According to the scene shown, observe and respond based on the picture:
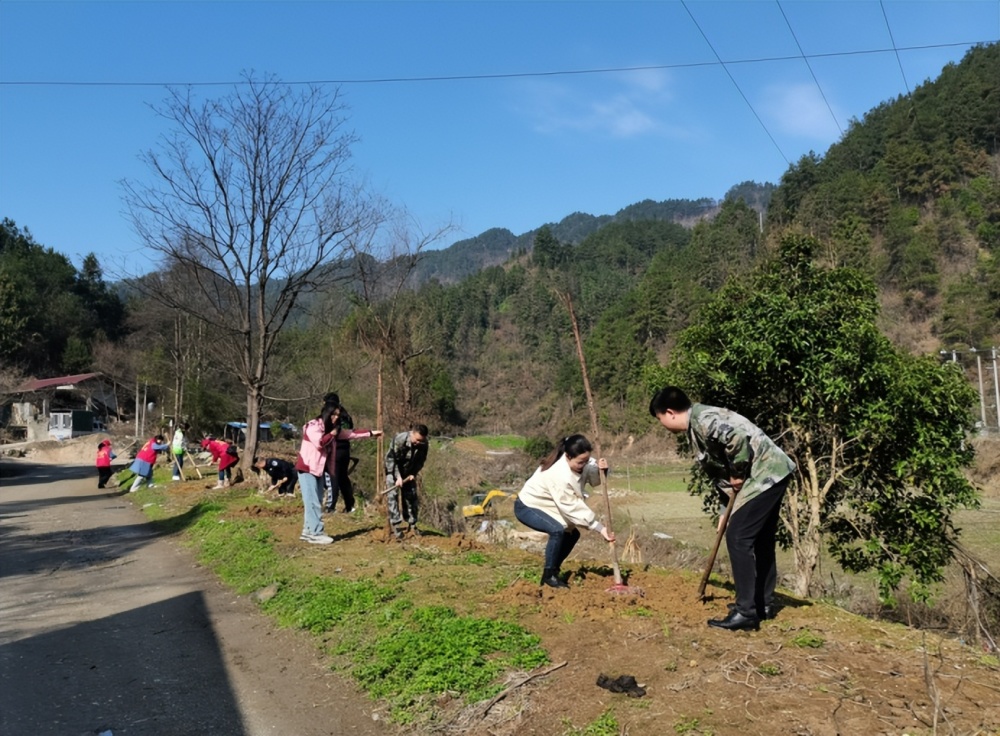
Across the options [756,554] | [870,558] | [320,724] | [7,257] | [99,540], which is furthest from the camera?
[7,257]

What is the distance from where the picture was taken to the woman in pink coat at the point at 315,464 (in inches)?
423

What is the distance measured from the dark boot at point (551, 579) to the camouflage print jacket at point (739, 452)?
2050 millimetres

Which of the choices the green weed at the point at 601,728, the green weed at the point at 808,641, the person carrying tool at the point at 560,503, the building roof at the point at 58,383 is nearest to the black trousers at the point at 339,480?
the person carrying tool at the point at 560,503

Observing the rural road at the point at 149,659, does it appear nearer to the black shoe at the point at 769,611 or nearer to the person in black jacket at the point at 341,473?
the person in black jacket at the point at 341,473

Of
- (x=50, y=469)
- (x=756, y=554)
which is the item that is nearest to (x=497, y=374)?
(x=50, y=469)

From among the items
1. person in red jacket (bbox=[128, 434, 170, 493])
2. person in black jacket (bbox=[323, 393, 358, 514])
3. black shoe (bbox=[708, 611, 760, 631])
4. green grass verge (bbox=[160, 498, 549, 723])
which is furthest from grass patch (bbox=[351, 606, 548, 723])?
person in red jacket (bbox=[128, 434, 170, 493])

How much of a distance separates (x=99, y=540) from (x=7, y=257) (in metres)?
67.5

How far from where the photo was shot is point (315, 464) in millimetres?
10750

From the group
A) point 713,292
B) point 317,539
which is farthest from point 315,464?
point 713,292

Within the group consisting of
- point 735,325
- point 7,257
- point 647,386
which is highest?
point 7,257

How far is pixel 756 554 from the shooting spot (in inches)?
239

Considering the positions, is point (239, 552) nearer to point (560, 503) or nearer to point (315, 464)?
point (315, 464)

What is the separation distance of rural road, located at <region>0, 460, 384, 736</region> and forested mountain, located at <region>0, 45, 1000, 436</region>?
1542cm

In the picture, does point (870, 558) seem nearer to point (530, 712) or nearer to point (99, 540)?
point (530, 712)
